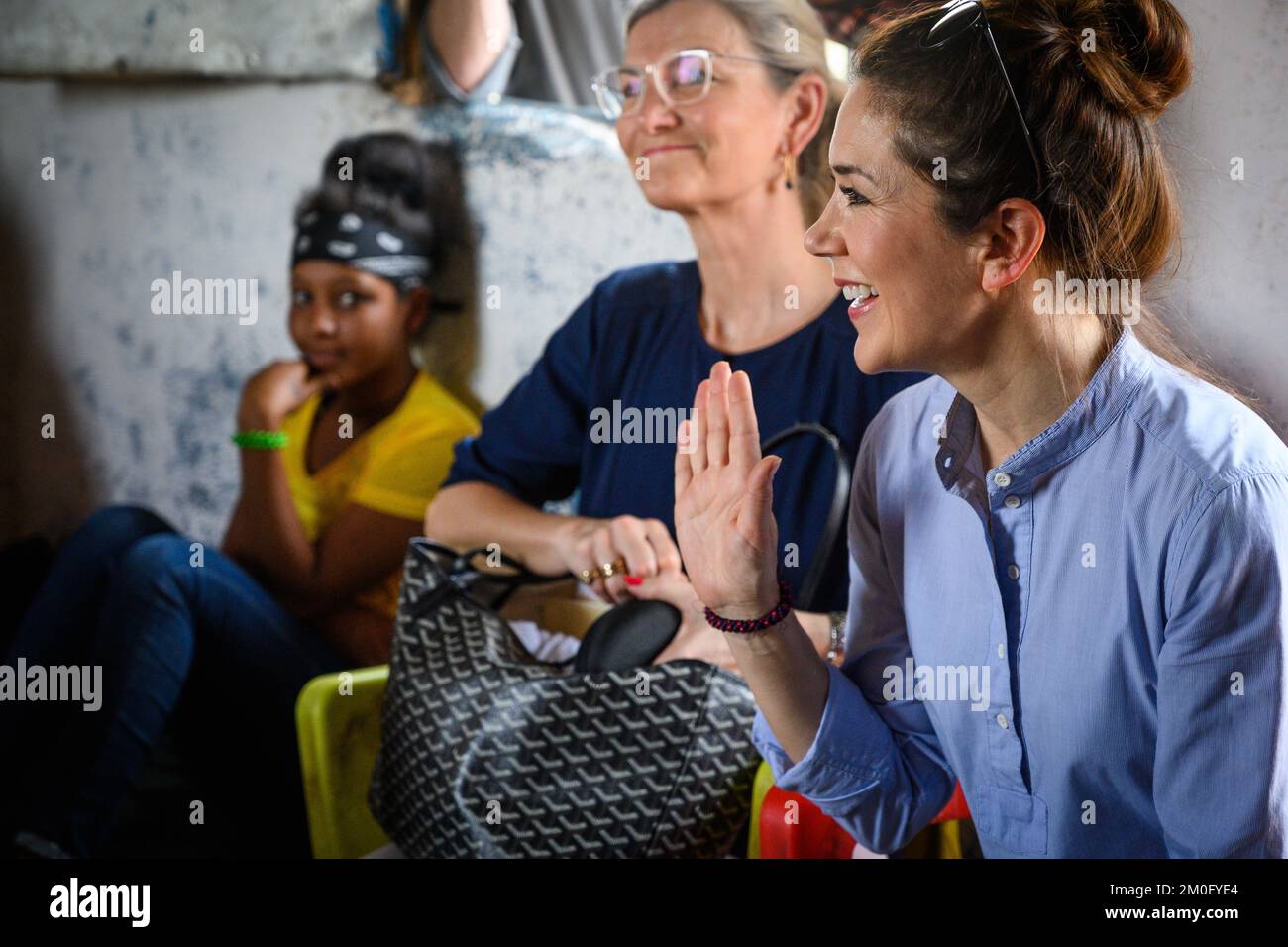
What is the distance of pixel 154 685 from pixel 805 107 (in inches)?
44.5

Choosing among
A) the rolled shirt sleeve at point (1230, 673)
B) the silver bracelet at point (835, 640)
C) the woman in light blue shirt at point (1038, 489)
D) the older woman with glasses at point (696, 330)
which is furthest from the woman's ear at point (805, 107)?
the rolled shirt sleeve at point (1230, 673)

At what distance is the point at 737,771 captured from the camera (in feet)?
4.18

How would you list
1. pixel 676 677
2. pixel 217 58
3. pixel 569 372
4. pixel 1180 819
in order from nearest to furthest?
pixel 1180 819
pixel 676 677
pixel 569 372
pixel 217 58

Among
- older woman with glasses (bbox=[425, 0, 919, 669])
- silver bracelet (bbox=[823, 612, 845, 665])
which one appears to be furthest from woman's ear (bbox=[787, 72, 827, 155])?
silver bracelet (bbox=[823, 612, 845, 665])

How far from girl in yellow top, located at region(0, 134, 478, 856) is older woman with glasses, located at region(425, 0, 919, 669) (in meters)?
0.19

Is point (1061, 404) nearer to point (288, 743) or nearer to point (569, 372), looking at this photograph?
point (569, 372)

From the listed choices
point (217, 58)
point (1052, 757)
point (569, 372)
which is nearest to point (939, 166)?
point (1052, 757)

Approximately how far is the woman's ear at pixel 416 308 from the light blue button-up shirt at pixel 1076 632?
0.73m

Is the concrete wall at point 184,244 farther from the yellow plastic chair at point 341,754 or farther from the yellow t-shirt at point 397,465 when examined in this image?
the yellow plastic chair at point 341,754

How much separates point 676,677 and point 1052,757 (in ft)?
1.29

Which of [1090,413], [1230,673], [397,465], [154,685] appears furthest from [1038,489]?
[154,685]

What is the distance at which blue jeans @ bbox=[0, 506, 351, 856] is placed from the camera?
1604mm

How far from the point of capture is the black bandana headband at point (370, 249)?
164 centimetres

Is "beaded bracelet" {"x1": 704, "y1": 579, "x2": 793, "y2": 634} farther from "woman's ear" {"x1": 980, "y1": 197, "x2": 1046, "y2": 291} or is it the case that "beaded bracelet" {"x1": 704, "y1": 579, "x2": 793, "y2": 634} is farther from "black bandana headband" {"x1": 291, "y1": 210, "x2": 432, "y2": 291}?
"black bandana headband" {"x1": 291, "y1": 210, "x2": 432, "y2": 291}
